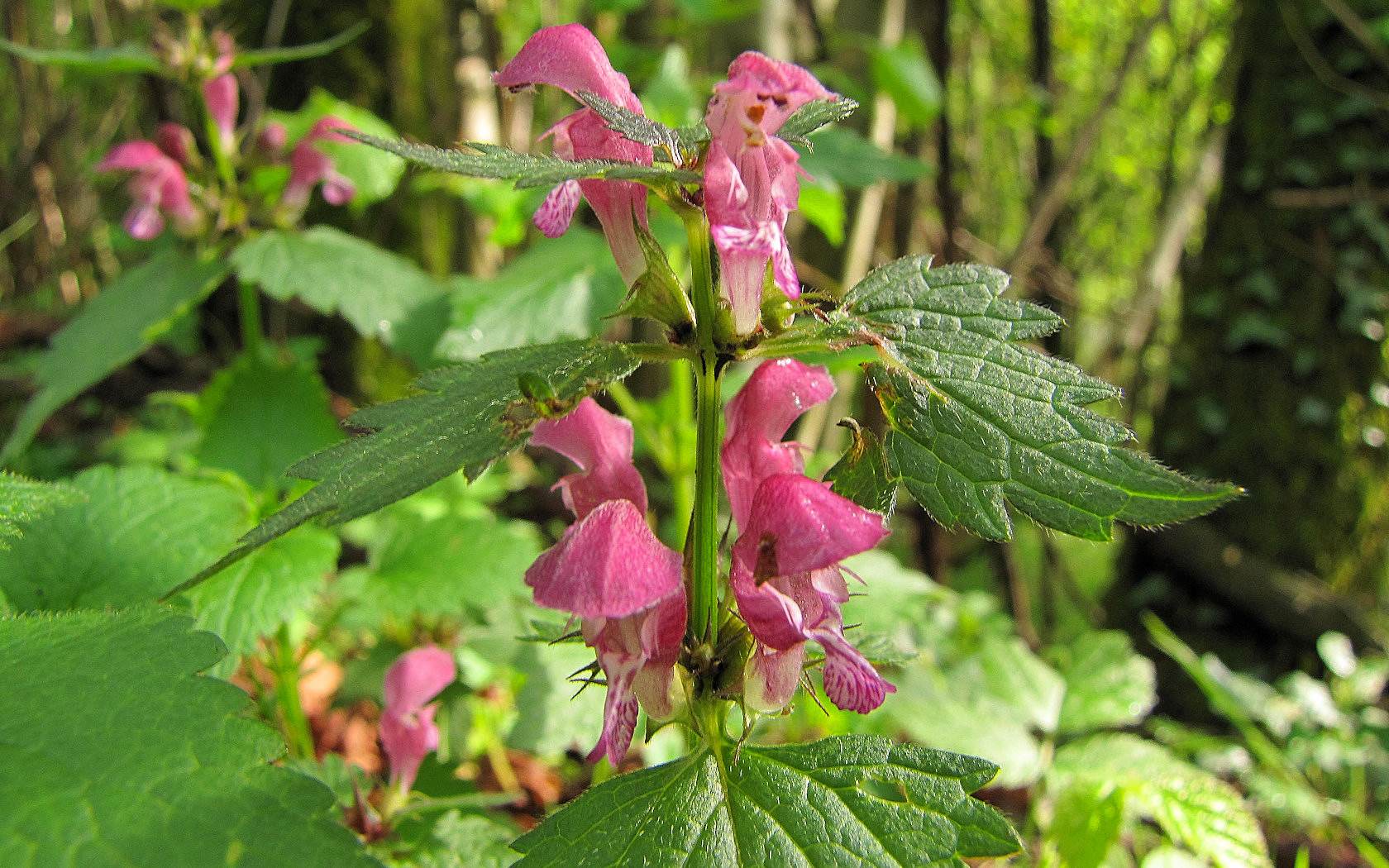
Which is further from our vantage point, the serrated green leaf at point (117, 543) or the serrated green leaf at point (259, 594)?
the serrated green leaf at point (259, 594)

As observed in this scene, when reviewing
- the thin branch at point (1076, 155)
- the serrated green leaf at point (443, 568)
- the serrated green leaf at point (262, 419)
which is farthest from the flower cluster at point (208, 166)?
the thin branch at point (1076, 155)

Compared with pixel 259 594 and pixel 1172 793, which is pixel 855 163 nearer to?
pixel 1172 793

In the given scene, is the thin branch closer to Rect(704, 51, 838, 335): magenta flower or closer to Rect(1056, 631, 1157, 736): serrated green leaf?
Rect(1056, 631, 1157, 736): serrated green leaf

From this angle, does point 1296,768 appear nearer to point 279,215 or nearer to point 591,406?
point 591,406

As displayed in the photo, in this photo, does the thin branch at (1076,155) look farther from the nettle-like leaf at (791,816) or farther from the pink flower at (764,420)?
the nettle-like leaf at (791,816)

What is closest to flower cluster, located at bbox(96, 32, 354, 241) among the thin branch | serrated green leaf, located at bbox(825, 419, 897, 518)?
serrated green leaf, located at bbox(825, 419, 897, 518)

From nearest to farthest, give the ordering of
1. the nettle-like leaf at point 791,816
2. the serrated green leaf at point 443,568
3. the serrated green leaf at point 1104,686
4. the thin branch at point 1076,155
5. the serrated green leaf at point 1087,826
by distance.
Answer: the nettle-like leaf at point 791,816
the serrated green leaf at point 1087,826
the serrated green leaf at point 443,568
the serrated green leaf at point 1104,686
the thin branch at point 1076,155

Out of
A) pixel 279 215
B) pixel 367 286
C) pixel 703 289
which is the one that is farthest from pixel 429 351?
pixel 703 289
